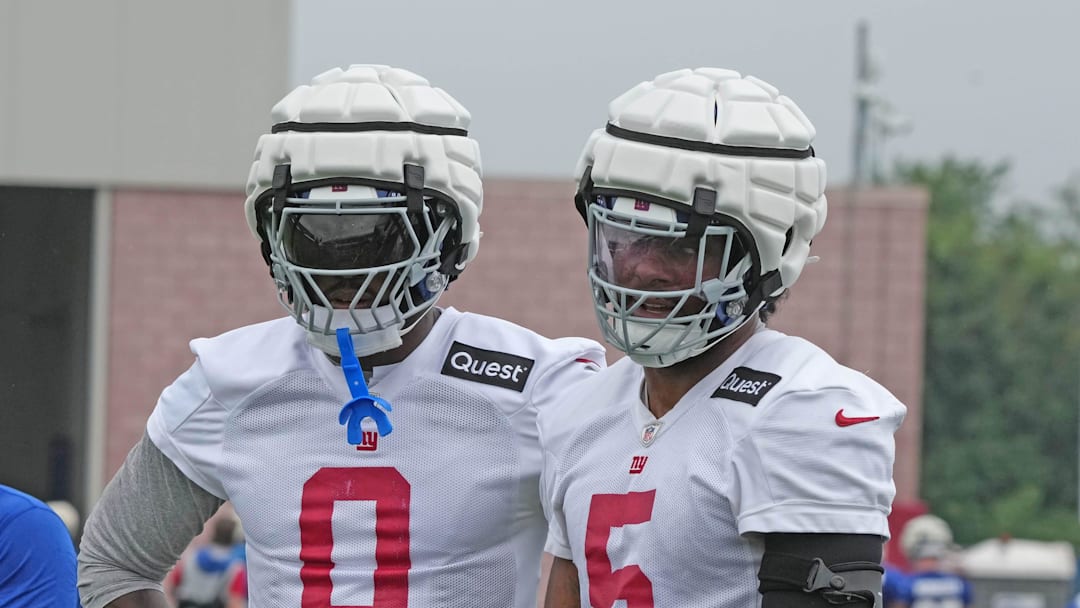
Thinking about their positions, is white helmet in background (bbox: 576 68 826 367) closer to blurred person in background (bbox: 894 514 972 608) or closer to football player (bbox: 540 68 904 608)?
football player (bbox: 540 68 904 608)

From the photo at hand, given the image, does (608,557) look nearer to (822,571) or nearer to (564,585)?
(564,585)

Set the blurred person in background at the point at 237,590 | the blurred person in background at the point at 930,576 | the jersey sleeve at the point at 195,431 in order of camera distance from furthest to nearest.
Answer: the blurred person in background at the point at 930,576 < the blurred person in background at the point at 237,590 < the jersey sleeve at the point at 195,431

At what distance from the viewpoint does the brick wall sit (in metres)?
13.3

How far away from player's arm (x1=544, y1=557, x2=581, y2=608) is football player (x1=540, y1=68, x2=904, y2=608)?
98mm

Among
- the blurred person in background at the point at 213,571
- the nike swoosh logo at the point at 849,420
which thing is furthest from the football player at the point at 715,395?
the blurred person in background at the point at 213,571

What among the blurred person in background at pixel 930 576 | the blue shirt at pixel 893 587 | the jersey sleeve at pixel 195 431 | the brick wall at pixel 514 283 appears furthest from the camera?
the brick wall at pixel 514 283

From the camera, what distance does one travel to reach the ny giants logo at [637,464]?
2.50 meters

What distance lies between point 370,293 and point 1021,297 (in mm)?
42566

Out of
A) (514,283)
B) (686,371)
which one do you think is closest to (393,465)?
(686,371)

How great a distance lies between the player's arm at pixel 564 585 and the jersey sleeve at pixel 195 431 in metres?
0.63

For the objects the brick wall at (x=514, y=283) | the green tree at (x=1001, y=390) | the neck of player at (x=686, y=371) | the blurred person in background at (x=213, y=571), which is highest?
the neck of player at (x=686, y=371)

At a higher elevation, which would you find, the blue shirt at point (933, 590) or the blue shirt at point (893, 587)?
the blue shirt at point (893, 587)

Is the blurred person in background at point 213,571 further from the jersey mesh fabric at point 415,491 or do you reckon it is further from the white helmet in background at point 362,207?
the white helmet in background at point 362,207

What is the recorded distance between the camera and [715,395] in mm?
2479
